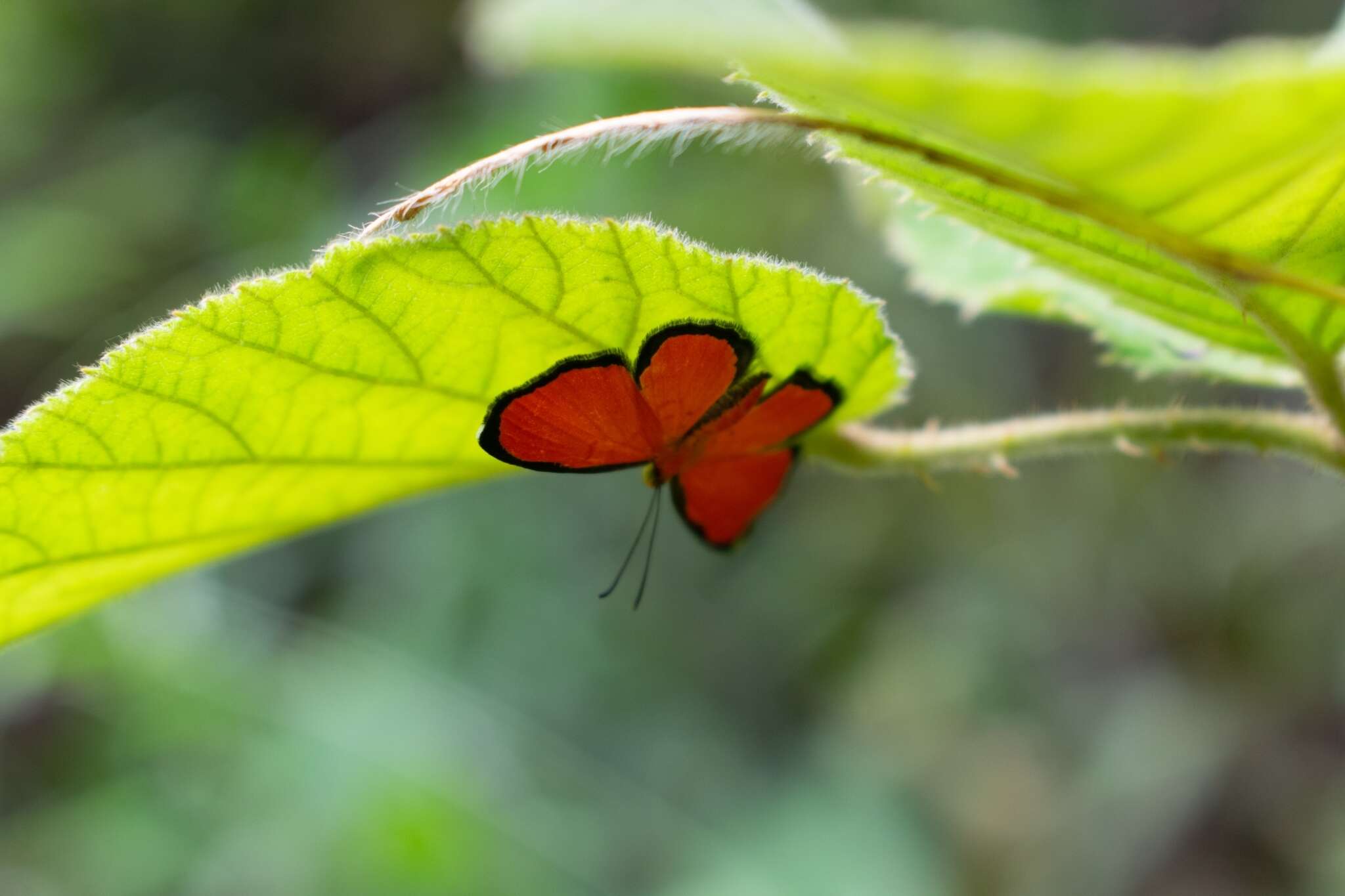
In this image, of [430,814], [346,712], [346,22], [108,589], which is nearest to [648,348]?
[108,589]

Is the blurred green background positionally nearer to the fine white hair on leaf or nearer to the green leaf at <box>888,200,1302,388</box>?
the green leaf at <box>888,200,1302,388</box>

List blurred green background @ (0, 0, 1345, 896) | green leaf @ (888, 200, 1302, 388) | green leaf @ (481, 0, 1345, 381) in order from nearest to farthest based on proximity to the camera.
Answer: green leaf @ (481, 0, 1345, 381)
green leaf @ (888, 200, 1302, 388)
blurred green background @ (0, 0, 1345, 896)

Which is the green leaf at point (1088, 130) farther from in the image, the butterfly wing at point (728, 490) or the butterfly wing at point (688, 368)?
the butterfly wing at point (728, 490)

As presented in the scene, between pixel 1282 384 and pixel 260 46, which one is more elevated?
pixel 260 46

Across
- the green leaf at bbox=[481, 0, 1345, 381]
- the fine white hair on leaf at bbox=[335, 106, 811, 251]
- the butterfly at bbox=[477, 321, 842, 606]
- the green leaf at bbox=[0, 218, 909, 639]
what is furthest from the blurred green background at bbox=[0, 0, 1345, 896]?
the green leaf at bbox=[481, 0, 1345, 381]

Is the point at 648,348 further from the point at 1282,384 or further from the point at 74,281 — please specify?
the point at 74,281

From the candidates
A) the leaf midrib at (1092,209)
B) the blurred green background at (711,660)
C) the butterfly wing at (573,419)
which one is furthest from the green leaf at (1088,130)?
the blurred green background at (711,660)
